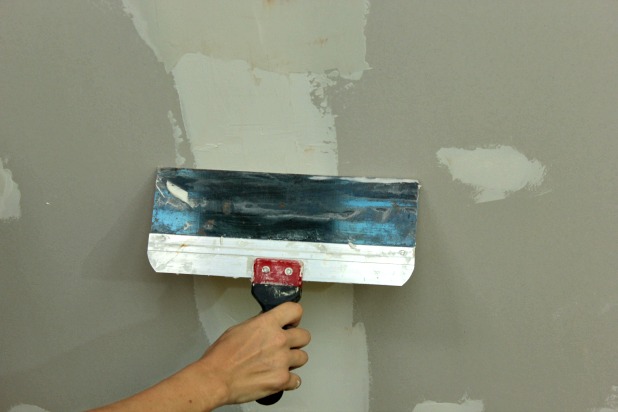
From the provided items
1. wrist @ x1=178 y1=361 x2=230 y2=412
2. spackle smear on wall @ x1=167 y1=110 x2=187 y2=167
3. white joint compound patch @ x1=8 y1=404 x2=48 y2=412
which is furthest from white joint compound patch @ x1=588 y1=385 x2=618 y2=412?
white joint compound patch @ x1=8 y1=404 x2=48 y2=412

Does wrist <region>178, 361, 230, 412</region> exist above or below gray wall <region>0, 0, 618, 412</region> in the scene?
below

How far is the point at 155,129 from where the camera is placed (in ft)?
3.51

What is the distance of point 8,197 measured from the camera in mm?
1121

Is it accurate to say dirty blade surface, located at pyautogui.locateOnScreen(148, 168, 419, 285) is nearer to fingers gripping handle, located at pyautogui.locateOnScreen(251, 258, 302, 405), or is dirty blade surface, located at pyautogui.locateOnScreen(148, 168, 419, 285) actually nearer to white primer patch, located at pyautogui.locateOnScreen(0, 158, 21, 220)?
fingers gripping handle, located at pyautogui.locateOnScreen(251, 258, 302, 405)

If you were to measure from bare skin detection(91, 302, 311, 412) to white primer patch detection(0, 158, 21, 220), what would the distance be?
1.58ft

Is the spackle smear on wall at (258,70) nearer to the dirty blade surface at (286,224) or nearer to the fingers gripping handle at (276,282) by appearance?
the dirty blade surface at (286,224)

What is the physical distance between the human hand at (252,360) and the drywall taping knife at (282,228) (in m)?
0.08

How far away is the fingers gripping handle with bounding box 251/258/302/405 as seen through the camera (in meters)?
1.01

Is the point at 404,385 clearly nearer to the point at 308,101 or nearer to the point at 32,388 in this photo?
the point at 308,101

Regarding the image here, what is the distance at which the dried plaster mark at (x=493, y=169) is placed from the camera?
1.04 meters

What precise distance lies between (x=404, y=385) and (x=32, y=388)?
0.77 metres

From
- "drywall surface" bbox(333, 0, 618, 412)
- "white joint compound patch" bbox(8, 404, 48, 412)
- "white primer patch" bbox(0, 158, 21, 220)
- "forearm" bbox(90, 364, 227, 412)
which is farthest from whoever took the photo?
"white joint compound patch" bbox(8, 404, 48, 412)

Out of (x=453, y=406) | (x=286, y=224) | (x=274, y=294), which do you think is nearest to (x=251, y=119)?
(x=286, y=224)

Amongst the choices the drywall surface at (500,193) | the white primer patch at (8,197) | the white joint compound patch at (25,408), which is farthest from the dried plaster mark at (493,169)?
the white joint compound patch at (25,408)
